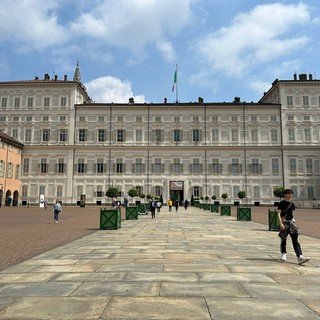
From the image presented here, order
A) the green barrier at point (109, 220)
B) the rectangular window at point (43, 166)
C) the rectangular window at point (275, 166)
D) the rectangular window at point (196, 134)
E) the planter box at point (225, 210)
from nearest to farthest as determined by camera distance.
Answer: the green barrier at point (109, 220)
the planter box at point (225, 210)
the rectangular window at point (275, 166)
the rectangular window at point (43, 166)
the rectangular window at point (196, 134)

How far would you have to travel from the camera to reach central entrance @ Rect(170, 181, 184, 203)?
183 feet

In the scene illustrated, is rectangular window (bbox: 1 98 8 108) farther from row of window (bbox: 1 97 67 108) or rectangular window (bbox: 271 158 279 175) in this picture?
rectangular window (bbox: 271 158 279 175)

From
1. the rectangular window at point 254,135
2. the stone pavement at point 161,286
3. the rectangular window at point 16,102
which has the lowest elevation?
the stone pavement at point 161,286

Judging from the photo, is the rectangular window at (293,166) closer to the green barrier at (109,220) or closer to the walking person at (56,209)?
the walking person at (56,209)

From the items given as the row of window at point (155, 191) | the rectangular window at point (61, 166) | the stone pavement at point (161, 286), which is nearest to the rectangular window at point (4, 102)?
the rectangular window at point (61, 166)

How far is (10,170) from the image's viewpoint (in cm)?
5191

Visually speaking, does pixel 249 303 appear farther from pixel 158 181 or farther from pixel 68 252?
pixel 158 181

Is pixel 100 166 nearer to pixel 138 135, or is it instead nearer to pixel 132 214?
pixel 138 135

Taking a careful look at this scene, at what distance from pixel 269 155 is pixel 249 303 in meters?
53.9

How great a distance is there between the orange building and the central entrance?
2432 cm

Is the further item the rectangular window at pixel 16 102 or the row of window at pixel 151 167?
the rectangular window at pixel 16 102

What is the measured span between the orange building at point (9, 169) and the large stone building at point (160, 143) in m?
1.51

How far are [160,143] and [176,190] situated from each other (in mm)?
8112

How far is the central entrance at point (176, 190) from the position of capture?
2197 inches
